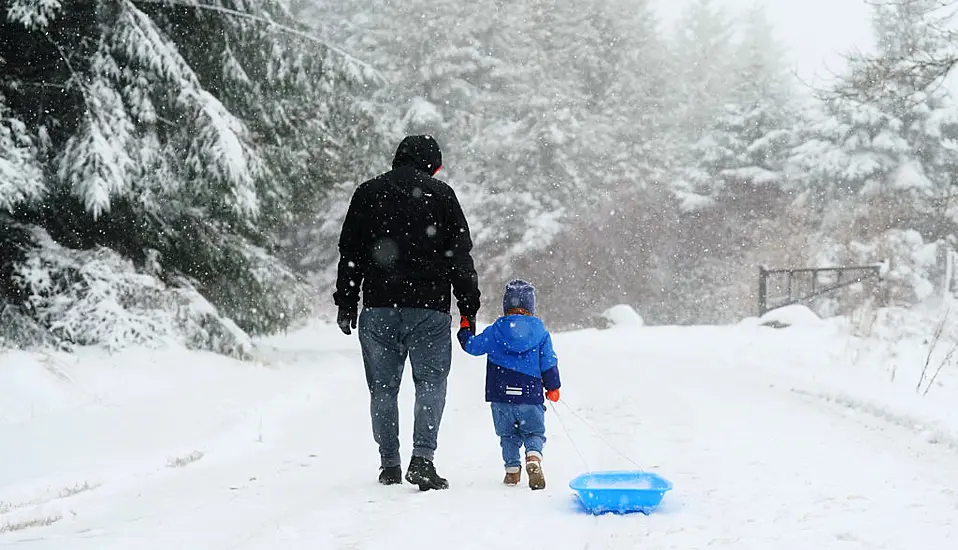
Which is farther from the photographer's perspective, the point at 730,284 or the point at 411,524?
the point at 730,284

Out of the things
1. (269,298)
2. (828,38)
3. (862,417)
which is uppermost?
(828,38)

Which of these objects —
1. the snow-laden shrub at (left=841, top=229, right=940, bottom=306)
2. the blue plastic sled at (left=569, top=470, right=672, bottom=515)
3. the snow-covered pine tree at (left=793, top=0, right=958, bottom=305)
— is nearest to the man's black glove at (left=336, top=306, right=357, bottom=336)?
the blue plastic sled at (left=569, top=470, right=672, bottom=515)

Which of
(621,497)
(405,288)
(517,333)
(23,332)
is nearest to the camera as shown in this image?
(621,497)

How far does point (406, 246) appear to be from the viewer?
5477 millimetres

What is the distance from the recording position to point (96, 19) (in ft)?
34.0

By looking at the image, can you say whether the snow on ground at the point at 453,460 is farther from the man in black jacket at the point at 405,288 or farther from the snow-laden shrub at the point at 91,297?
the man in black jacket at the point at 405,288

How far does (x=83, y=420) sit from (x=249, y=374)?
3.83m

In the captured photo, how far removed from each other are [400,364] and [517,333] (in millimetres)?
790

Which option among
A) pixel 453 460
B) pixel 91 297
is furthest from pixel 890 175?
pixel 453 460

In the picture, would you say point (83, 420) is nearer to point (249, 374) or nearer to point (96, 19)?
point (249, 374)

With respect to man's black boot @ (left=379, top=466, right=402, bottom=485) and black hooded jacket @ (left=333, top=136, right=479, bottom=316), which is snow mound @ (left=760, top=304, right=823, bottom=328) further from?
man's black boot @ (left=379, top=466, right=402, bottom=485)

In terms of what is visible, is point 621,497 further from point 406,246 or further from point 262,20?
point 262,20

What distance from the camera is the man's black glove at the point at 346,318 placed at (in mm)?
5504

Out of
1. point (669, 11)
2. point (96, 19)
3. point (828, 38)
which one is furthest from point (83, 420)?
point (828, 38)
